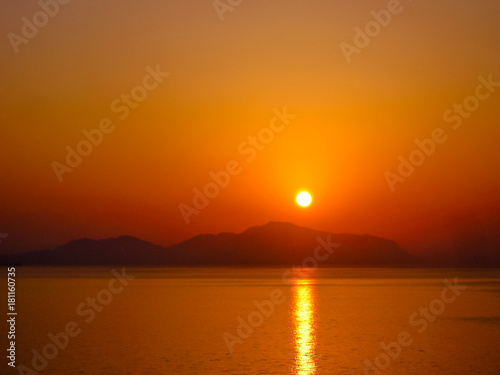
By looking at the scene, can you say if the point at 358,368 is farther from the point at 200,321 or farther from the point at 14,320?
the point at 14,320

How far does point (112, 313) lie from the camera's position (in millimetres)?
64688

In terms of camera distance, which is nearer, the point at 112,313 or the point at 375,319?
the point at 375,319

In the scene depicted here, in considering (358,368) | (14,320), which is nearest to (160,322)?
(14,320)

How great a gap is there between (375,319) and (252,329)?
13613 mm

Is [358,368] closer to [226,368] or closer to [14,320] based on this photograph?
[226,368]

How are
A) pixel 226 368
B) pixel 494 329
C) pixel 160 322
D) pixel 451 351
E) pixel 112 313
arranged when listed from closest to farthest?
pixel 226 368, pixel 451 351, pixel 494 329, pixel 160 322, pixel 112 313

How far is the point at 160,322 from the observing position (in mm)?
56875

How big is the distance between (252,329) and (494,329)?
19478 millimetres

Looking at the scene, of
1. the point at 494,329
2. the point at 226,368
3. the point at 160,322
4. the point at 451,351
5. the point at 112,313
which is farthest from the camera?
the point at 112,313

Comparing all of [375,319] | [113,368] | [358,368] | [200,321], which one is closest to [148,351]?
[113,368]

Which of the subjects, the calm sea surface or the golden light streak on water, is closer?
the golden light streak on water

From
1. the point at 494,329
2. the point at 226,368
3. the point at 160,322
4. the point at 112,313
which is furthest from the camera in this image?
the point at 112,313

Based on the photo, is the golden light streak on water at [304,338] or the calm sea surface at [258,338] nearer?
the golden light streak on water at [304,338]

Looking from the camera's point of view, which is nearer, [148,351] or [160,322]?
[148,351]
